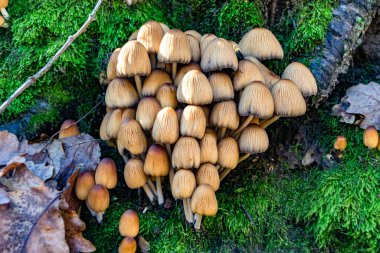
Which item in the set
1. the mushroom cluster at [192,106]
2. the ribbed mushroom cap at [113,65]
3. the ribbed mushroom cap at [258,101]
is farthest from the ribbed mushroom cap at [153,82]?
the ribbed mushroom cap at [258,101]

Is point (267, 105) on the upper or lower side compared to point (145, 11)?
lower

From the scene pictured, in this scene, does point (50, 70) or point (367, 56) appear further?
point (367, 56)

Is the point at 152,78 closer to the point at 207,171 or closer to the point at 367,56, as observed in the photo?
the point at 207,171

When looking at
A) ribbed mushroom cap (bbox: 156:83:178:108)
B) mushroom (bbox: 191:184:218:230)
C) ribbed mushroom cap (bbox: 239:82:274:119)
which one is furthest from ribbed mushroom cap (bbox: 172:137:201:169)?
ribbed mushroom cap (bbox: 239:82:274:119)

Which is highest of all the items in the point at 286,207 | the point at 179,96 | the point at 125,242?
the point at 179,96

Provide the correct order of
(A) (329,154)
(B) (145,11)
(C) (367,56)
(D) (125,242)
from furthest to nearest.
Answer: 1. (C) (367,56)
2. (B) (145,11)
3. (A) (329,154)
4. (D) (125,242)

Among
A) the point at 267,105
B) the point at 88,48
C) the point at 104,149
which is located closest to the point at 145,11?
the point at 88,48

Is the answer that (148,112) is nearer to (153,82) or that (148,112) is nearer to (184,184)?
(153,82)

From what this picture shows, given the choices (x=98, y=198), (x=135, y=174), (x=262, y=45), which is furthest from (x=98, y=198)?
(x=262, y=45)
